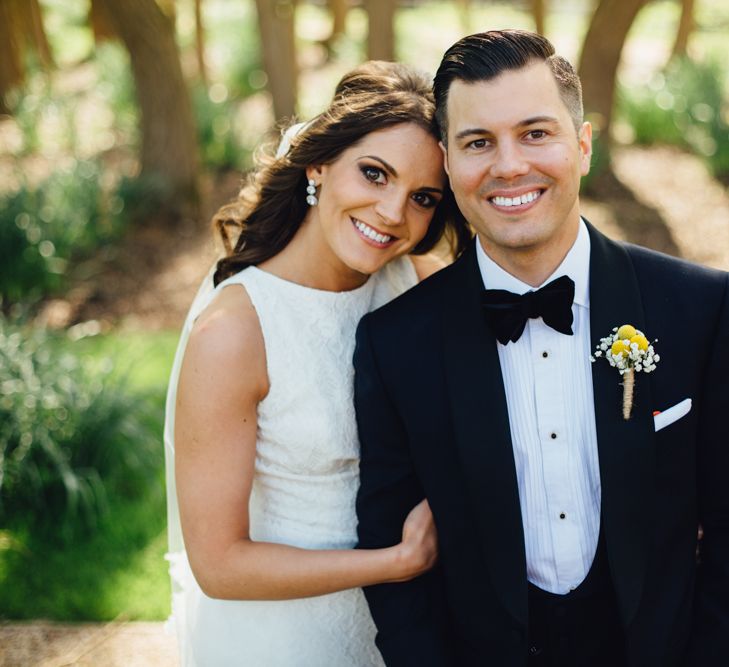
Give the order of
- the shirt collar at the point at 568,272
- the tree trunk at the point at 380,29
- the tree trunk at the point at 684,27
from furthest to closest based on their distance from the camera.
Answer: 1. the tree trunk at the point at 684,27
2. the tree trunk at the point at 380,29
3. the shirt collar at the point at 568,272

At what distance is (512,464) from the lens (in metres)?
2.23

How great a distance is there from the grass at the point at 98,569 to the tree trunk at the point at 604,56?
7342 mm

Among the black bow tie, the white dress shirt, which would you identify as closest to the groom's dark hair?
the black bow tie

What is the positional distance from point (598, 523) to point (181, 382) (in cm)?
126

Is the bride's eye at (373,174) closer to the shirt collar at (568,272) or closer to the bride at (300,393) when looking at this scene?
the bride at (300,393)

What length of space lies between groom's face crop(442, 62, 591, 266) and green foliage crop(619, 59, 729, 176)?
8454 mm

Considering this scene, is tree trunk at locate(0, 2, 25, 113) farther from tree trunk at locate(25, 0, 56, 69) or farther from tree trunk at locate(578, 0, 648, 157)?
tree trunk at locate(578, 0, 648, 157)

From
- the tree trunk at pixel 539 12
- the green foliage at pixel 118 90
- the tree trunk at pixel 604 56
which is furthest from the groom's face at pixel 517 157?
the tree trunk at pixel 539 12

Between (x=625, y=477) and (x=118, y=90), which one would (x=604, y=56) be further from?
(x=625, y=477)

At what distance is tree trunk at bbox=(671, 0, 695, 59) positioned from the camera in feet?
47.1

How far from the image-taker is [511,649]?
2.31m

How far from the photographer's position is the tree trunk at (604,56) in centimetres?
927

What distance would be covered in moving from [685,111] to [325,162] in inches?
373

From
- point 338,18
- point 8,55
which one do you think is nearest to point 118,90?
point 8,55
